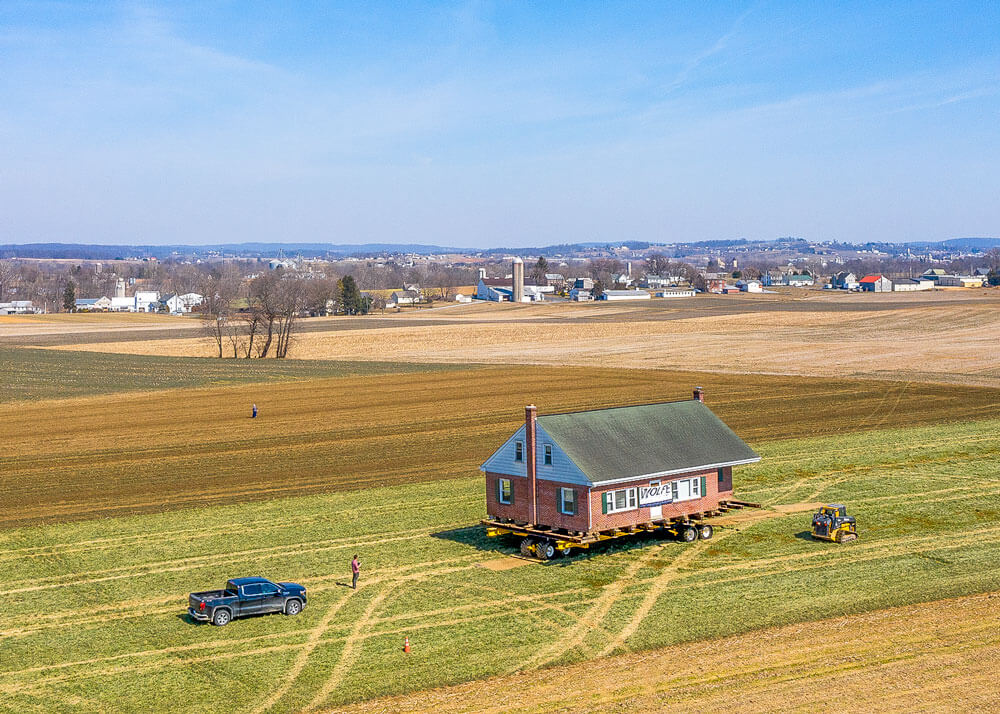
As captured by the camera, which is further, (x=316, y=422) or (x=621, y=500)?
(x=316, y=422)

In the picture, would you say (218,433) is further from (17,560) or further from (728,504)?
(728,504)

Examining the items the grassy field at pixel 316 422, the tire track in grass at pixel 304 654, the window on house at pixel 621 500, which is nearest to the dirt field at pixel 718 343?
the grassy field at pixel 316 422

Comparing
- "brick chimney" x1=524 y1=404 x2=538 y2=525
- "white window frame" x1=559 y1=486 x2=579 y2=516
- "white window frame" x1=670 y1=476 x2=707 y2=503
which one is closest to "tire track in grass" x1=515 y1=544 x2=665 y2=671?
"white window frame" x1=670 y1=476 x2=707 y2=503

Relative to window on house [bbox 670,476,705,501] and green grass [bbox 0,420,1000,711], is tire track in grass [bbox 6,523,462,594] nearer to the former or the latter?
green grass [bbox 0,420,1000,711]

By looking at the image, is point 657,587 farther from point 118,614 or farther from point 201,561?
point 118,614

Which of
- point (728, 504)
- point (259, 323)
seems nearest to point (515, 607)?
point (728, 504)

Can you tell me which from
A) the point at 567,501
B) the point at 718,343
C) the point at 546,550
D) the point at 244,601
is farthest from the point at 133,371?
the point at 244,601
